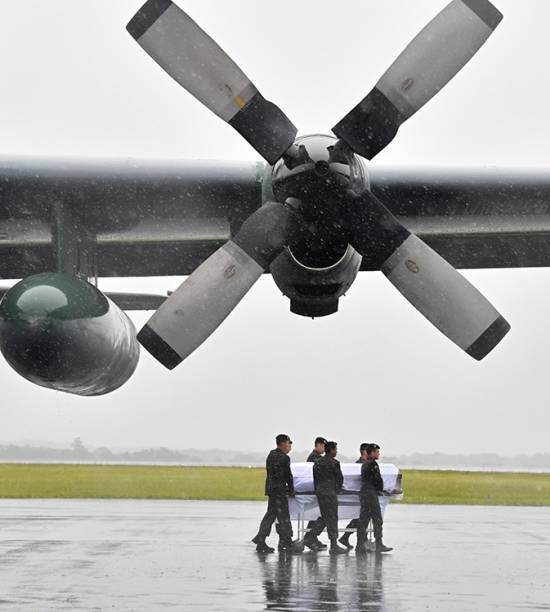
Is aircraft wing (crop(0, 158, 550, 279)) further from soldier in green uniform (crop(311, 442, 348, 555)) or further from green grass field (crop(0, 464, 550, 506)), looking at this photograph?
green grass field (crop(0, 464, 550, 506))

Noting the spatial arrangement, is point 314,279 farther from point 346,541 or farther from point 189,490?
point 189,490

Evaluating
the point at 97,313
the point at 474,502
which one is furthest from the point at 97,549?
the point at 474,502

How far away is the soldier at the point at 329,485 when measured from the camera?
15.4 metres

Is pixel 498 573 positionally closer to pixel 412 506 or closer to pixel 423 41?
pixel 423 41

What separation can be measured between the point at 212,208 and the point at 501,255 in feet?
12.1

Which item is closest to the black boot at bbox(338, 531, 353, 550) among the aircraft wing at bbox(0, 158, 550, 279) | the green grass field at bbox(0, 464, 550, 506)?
the aircraft wing at bbox(0, 158, 550, 279)

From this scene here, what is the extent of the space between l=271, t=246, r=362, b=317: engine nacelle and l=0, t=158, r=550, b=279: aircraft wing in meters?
0.69

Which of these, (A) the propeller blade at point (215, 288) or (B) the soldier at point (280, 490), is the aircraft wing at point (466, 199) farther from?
(B) the soldier at point (280, 490)

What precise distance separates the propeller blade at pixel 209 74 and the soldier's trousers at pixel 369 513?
6.88m

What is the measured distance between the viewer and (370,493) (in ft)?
51.9

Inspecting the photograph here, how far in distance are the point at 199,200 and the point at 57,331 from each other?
191cm

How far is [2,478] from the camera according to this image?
43.2 meters

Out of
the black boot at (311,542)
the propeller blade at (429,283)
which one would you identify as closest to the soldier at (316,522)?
the black boot at (311,542)

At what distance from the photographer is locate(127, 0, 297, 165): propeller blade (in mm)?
9641
